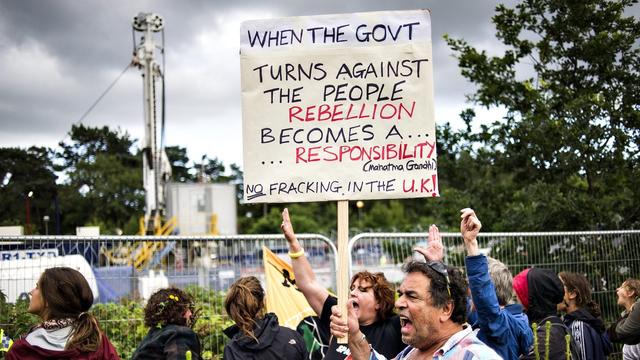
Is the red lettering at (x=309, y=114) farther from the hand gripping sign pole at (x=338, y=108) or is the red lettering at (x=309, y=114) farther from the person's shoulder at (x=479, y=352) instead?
the person's shoulder at (x=479, y=352)

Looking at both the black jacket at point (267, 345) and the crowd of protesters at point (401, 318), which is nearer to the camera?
the crowd of protesters at point (401, 318)

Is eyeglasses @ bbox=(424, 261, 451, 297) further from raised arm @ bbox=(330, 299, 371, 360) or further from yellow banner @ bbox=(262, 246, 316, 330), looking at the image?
yellow banner @ bbox=(262, 246, 316, 330)

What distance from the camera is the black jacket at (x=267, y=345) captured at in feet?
14.0

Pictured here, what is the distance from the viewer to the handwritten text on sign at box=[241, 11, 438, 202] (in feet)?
13.1

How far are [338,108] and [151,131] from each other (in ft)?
86.5

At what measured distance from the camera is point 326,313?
4.47 m

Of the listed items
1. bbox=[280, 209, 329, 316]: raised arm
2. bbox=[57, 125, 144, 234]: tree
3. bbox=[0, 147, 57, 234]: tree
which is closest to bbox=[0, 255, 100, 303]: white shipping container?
bbox=[280, 209, 329, 316]: raised arm

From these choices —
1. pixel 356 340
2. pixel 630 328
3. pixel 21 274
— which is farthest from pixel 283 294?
pixel 356 340

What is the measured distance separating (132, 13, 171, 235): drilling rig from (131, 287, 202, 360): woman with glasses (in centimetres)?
2451

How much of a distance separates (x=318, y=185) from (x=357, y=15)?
1061 mm

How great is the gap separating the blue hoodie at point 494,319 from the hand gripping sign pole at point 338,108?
0.75m

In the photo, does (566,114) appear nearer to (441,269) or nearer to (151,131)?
(441,269)

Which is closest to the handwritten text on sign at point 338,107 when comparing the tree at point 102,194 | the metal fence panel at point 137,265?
the metal fence panel at point 137,265

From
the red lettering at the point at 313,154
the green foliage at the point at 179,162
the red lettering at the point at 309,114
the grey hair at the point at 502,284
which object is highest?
the green foliage at the point at 179,162
